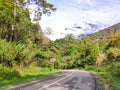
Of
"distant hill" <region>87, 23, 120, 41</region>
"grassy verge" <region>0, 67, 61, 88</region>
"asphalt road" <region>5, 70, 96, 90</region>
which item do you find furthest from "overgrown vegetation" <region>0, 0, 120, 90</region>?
"distant hill" <region>87, 23, 120, 41</region>

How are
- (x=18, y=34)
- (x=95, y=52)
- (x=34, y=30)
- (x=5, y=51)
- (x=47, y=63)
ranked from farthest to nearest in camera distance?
(x=95, y=52) → (x=47, y=63) → (x=34, y=30) → (x=18, y=34) → (x=5, y=51)

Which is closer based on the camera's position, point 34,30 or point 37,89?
point 37,89

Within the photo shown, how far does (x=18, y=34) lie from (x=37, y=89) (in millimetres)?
25188

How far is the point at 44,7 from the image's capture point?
42719 millimetres

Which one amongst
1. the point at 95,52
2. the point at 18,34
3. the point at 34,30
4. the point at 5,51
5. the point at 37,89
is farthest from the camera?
the point at 95,52

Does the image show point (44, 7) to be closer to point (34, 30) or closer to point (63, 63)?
point (34, 30)

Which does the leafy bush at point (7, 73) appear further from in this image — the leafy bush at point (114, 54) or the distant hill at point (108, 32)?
the distant hill at point (108, 32)

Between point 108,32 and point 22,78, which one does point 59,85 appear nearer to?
point 22,78

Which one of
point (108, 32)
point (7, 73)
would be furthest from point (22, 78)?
point (108, 32)

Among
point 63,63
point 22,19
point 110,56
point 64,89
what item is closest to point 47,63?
point 110,56

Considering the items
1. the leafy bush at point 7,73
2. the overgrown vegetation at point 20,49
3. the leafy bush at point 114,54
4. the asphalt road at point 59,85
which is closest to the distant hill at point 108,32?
the leafy bush at point 114,54

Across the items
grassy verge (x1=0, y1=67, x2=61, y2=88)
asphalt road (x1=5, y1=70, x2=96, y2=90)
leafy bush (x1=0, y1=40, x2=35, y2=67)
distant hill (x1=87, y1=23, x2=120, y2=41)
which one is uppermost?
distant hill (x1=87, y1=23, x2=120, y2=41)

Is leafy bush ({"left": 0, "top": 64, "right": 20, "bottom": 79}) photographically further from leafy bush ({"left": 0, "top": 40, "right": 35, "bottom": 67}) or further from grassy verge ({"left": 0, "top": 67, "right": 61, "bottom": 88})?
leafy bush ({"left": 0, "top": 40, "right": 35, "bottom": 67})

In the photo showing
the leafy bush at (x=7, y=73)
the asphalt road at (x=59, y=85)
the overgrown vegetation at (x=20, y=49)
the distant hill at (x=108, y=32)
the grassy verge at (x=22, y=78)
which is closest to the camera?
the asphalt road at (x=59, y=85)
